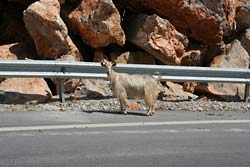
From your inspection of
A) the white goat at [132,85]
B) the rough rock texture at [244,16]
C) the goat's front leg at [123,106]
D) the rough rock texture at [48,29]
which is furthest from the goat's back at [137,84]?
the rough rock texture at [244,16]

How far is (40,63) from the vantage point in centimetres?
1093

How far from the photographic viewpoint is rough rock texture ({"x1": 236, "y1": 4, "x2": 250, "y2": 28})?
15711 millimetres

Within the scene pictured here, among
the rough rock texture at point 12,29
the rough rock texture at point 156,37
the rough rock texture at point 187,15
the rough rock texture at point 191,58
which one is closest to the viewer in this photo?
the rough rock texture at point 156,37

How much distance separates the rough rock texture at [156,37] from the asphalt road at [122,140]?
352cm

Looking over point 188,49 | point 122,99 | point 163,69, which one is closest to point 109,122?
point 122,99

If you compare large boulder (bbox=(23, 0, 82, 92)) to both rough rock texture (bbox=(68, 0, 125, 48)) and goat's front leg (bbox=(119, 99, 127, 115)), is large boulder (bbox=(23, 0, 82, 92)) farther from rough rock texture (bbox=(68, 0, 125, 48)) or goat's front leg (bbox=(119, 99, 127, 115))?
goat's front leg (bbox=(119, 99, 127, 115))

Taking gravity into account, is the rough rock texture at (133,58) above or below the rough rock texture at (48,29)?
below

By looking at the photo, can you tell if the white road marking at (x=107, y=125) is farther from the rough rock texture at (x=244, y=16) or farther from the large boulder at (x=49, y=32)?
the rough rock texture at (x=244, y=16)

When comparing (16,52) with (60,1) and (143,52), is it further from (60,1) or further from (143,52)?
(143,52)

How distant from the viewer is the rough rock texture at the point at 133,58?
1357 centimetres

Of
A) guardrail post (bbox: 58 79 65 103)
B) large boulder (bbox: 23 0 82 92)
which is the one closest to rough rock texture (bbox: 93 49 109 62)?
large boulder (bbox: 23 0 82 92)

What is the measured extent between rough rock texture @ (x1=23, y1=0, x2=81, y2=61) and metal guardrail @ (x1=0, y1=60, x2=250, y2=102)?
151 centimetres

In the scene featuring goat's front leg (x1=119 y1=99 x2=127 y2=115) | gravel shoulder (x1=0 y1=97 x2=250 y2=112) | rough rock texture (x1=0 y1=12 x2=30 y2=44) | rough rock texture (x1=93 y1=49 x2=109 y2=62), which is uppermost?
rough rock texture (x1=0 y1=12 x2=30 y2=44)

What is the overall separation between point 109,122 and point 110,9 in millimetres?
4654
